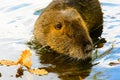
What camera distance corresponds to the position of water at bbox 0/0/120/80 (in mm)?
5367

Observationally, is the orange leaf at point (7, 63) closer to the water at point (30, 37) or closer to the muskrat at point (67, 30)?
the water at point (30, 37)

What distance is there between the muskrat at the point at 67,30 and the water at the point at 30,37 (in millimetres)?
237

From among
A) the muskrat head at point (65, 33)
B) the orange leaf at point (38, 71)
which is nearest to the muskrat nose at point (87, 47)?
the muskrat head at point (65, 33)

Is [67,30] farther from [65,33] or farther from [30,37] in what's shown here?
[30,37]

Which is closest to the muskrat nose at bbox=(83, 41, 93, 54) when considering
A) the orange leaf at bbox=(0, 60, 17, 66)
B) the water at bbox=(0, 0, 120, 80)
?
the water at bbox=(0, 0, 120, 80)

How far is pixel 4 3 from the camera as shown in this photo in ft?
31.0

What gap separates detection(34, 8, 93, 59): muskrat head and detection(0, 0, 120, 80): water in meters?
0.24

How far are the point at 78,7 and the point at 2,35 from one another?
4.85ft

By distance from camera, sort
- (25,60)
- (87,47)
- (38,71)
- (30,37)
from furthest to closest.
Result: (30,37)
(87,47)
(25,60)
(38,71)

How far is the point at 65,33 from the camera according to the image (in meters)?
6.39

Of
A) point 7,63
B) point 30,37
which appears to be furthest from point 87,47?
point 30,37

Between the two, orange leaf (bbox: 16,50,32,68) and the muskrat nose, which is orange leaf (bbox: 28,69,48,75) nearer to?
orange leaf (bbox: 16,50,32,68)

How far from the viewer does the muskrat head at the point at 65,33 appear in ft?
19.8

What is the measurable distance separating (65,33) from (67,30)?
0.19 feet
